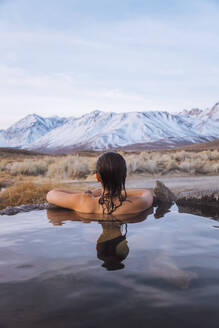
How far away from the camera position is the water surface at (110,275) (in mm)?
1664

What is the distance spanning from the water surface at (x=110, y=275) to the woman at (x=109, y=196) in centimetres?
25

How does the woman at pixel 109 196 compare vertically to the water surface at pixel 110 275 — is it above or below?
above

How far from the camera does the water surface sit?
1664 mm

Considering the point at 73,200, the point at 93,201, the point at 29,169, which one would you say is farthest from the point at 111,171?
the point at 29,169

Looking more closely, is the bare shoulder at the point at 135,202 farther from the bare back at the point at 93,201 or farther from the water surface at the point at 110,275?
the water surface at the point at 110,275

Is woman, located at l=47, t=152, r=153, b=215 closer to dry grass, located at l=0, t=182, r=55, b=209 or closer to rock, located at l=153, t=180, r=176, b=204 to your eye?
rock, located at l=153, t=180, r=176, b=204

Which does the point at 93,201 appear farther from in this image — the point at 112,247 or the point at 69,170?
A: the point at 69,170

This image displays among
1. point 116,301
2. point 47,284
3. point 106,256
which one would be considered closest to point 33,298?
point 47,284

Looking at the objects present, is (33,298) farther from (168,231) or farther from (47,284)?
(168,231)

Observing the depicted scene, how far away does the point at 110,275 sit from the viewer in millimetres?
2168

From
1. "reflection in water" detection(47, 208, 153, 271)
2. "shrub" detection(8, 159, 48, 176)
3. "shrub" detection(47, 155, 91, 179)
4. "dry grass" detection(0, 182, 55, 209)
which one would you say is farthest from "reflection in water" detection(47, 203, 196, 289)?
"shrub" detection(8, 159, 48, 176)

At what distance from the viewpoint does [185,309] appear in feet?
5.60

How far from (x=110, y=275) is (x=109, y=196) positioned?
58.9 inches

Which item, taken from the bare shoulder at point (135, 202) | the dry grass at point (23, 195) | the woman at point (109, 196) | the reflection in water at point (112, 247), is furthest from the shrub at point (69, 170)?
the reflection in water at point (112, 247)
